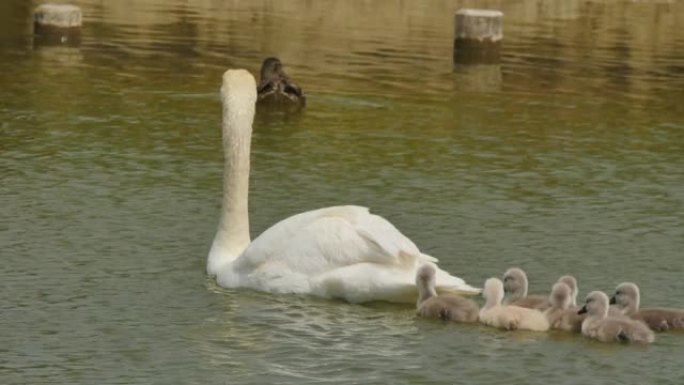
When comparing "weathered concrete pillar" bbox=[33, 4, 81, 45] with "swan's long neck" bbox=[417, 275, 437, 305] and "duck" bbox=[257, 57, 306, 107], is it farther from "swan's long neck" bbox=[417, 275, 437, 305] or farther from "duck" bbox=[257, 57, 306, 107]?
"swan's long neck" bbox=[417, 275, 437, 305]

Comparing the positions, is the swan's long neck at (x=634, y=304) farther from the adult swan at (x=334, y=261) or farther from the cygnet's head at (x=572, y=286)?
the adult swan at (x=334, y=261)

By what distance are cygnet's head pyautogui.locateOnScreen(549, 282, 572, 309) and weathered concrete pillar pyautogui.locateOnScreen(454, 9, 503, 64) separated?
55.7 ft

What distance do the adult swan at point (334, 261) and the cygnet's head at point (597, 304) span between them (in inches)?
42.1

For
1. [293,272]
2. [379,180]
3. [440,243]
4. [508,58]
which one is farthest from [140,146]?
[508,58]

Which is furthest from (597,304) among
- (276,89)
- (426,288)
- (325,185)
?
(276,89)

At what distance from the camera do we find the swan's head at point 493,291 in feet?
40.5

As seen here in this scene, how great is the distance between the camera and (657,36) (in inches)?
1326

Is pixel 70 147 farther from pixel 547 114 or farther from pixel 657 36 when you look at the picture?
pixel 657 36

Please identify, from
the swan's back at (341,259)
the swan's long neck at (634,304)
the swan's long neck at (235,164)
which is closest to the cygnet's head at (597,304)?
the swan's long neck at (634,304)

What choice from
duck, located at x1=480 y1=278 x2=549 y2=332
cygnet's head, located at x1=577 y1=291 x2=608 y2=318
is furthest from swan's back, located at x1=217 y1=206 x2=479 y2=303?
cygnet's head, located at x1=577 y1=291 x2=608 y2=318

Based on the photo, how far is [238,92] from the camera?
1444 centimetres

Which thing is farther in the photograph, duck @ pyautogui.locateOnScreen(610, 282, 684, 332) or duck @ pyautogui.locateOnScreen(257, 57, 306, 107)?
duck @ pyautogui.locateOnScreen(257, 57, 306, 107)

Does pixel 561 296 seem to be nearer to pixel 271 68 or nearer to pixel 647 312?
pixel 647 312

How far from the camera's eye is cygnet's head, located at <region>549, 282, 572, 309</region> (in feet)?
40.3
